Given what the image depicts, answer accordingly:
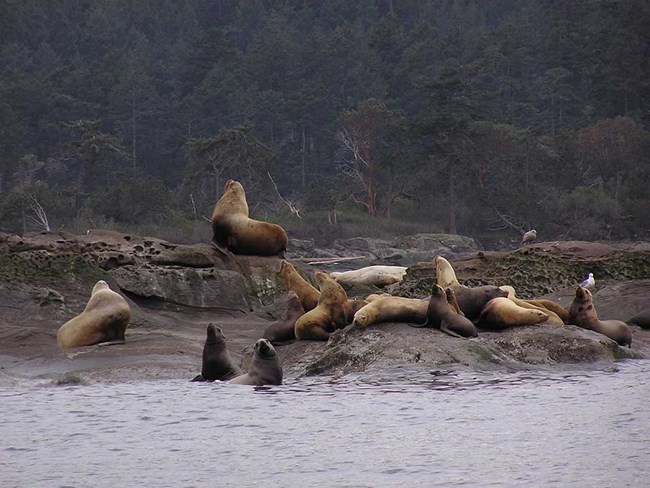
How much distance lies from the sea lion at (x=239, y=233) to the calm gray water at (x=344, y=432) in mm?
6023

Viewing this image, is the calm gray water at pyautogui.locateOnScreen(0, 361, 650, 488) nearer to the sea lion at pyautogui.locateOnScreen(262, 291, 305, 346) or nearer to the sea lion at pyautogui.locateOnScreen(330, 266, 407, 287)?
the sea lion at pyautogui.locateOnScreen(262, 291, 305, 346)

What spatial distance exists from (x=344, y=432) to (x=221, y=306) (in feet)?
24.8

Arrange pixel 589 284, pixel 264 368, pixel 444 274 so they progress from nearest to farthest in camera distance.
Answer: pixel 264 368
pixel 444 274
pixel 589 284

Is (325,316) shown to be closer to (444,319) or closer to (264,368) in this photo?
(444,319)

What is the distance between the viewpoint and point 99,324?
13.7m

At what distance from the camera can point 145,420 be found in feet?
32.8

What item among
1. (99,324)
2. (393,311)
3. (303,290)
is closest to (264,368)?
(393,311)

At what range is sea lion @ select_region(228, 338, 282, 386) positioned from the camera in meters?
11.7

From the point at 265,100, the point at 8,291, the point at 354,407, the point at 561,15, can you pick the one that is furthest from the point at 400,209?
the point at 354,407

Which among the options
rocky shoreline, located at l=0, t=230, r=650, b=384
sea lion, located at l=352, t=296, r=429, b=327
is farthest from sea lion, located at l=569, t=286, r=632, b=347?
sea lion, located at l=352, t=296, r=429, b=327

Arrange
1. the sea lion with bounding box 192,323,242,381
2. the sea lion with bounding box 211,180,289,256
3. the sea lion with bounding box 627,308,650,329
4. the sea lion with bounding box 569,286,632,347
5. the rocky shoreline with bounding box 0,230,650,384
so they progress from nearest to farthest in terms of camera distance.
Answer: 1. the sea lion with bounding box 192,323,242,381
2. the rocky shoreline with bounding box 0,230,650,384
3. the sea lion with bounding box 569,286,632,347
4. the sea lion with bounding box 627,308,650,329
5. the sea lion with bounding box 211,180,289,256

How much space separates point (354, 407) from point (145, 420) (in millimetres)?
1785

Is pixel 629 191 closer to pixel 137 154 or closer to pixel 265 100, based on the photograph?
pixel 265 100

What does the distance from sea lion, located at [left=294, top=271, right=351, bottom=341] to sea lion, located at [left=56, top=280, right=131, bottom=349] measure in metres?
2.05
